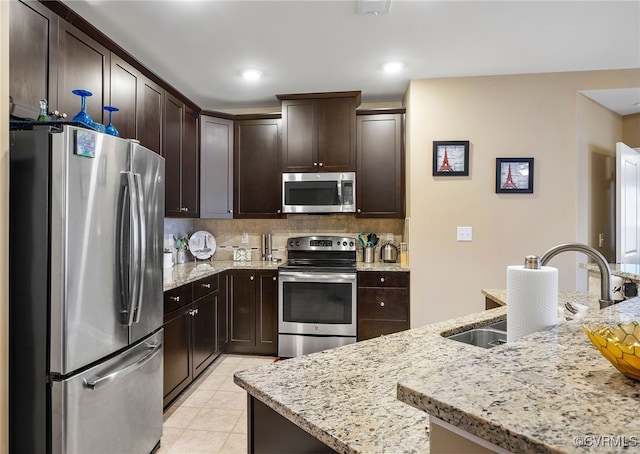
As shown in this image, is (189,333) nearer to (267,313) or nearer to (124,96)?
(267,313)

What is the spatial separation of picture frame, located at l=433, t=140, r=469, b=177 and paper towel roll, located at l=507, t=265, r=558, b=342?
7.49 ft

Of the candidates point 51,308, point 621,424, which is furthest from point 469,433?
point 51,308

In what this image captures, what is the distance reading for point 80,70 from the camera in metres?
2.01

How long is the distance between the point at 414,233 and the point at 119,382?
2.45 m

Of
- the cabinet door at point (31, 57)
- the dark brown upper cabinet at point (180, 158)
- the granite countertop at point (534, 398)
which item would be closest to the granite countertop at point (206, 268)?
the dark brown upper cabinet at point (180, 158)

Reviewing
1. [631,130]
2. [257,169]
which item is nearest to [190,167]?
[257,169]

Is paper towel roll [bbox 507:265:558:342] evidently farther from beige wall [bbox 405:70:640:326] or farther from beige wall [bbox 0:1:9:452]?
beige wall [bbox 405:70:640:326]

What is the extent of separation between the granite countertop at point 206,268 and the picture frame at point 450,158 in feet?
3.10

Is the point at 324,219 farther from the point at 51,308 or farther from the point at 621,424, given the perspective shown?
the point at 621,424

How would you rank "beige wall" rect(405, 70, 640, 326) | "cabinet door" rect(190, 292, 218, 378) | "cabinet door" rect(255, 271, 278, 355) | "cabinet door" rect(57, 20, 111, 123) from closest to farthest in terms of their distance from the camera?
"cabinet door" rect(57, 20, 111, 123) → "cabinet door" rect(190, 292, 218, 378) → "beige wall" rect(405, 70, 640, 326) → "cabinet door" rect(255, 271, 278, 355)

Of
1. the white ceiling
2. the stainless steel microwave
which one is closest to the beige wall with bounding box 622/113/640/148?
the white ceiling

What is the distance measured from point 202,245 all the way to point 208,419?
1.93 m

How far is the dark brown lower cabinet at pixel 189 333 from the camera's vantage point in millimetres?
2410

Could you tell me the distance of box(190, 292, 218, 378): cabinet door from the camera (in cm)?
281
